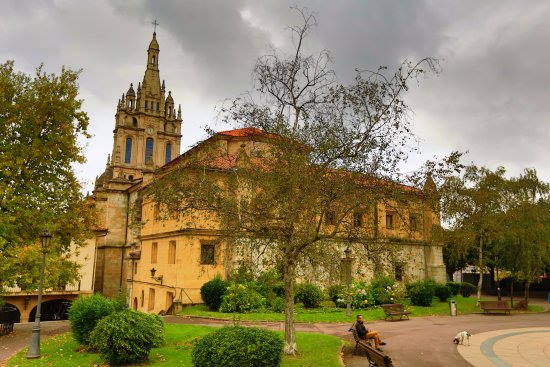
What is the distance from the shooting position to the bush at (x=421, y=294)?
2964 centimetres

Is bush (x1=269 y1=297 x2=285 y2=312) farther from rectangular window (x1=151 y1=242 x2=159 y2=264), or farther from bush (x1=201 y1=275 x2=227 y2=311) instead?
rectangular window (x1=151 y1=242 x2=159 y2=264)

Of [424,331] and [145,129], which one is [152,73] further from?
[424,331]

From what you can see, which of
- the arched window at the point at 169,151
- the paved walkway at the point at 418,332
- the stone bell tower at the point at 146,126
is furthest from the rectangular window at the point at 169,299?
the arched window at the point at 169,151

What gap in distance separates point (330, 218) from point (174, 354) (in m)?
6.63

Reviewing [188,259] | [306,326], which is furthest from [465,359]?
[188,259]

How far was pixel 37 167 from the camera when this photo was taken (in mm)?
21109

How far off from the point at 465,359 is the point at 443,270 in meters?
26.9

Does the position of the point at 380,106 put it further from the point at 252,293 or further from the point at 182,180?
the point at 252,293

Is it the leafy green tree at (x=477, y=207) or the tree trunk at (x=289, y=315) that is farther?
the leafy green tree at (x=477, y=207)

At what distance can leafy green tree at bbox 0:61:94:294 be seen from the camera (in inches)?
771

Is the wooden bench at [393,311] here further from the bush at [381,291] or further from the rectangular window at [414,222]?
the rectangular window at [414,222]

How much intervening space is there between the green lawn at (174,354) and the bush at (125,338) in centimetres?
51

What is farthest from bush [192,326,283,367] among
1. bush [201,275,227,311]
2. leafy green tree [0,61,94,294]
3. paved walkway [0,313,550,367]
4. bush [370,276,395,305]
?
bush [370,276,395,305]

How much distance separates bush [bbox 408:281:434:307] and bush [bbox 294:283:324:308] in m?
7.18
